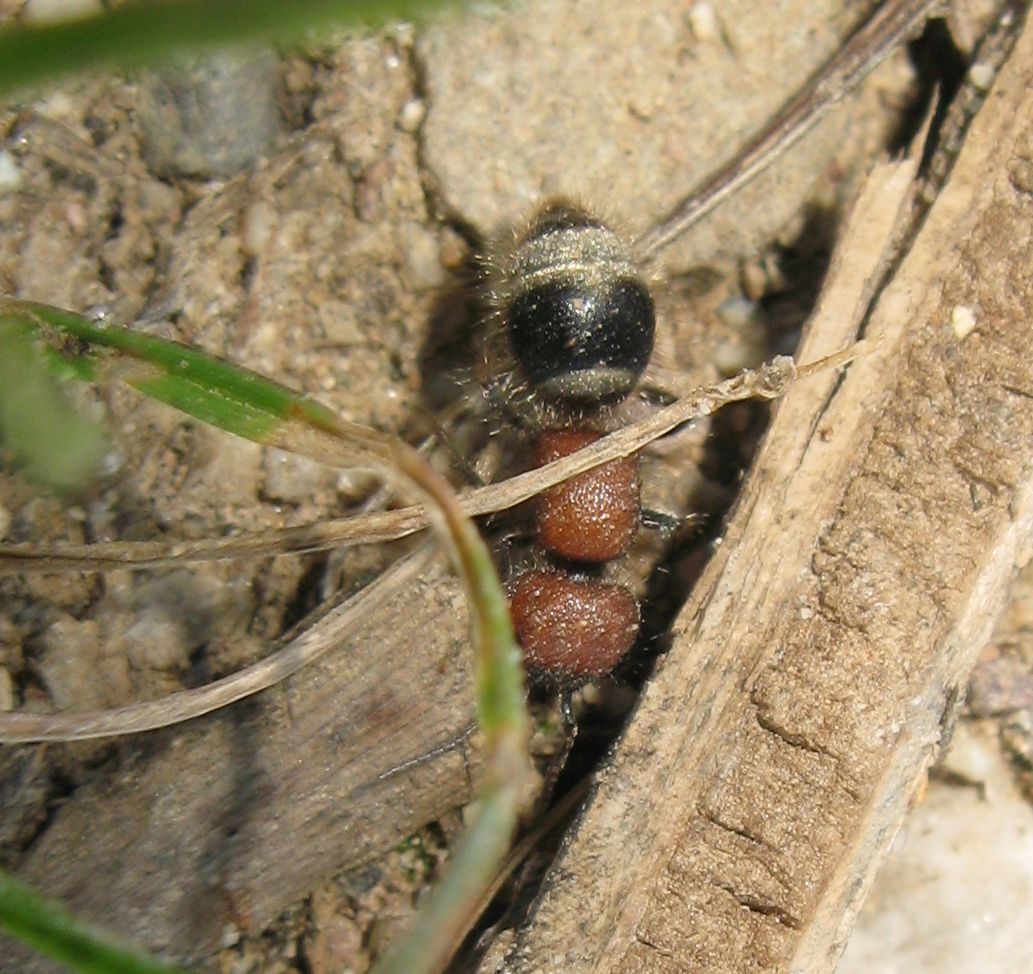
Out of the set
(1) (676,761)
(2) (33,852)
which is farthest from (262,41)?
(2) (33,852)

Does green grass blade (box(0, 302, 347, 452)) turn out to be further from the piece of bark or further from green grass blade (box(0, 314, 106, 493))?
the piece of bark

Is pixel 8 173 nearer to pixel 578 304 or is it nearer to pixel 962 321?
pixel 578 304

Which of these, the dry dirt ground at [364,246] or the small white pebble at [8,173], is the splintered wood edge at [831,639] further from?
the small white pebble at [8,173]

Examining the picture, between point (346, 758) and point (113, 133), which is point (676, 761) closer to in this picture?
point (346, 758)

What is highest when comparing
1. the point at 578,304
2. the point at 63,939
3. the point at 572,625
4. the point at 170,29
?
the point at 578,304

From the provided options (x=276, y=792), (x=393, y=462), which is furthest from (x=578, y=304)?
(x=276, y=792)
